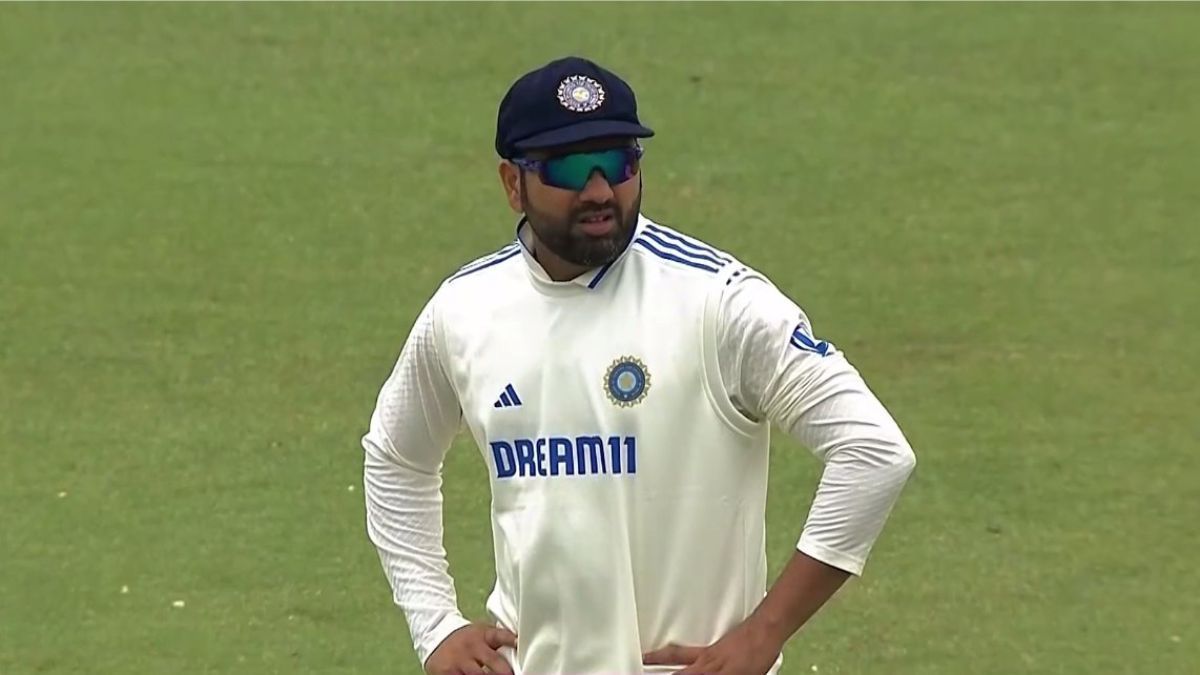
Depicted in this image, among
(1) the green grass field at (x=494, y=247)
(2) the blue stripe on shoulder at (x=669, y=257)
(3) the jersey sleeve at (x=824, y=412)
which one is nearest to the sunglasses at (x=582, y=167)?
(2) the blue stripe on shoulder at (x=669, y=257)

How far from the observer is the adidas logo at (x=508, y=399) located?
335cm

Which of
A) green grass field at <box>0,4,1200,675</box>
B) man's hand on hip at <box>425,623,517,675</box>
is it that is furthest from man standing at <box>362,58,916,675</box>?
green grass field at <box>0,4,1200,675</box>

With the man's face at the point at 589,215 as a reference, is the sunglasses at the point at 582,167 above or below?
above

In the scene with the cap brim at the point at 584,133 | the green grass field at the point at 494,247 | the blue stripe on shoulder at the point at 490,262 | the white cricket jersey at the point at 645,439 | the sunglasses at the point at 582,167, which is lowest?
the green grass field at the point at 494,247

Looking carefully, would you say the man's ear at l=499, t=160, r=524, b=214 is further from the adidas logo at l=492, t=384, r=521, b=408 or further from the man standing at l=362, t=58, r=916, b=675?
the adidas logo at l=492, t=384, r=521, b=408

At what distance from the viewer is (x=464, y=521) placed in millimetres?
6883

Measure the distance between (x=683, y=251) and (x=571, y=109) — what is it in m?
0.28

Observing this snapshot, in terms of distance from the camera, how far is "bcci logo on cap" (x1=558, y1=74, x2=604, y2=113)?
3301 mm

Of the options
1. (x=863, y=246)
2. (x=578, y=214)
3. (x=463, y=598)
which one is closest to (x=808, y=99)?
(x=863, y=246)

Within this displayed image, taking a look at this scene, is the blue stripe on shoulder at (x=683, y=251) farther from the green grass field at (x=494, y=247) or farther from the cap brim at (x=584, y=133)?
the green grass field at (x=494, y=247)

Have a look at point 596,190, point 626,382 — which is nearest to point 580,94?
point 596,190

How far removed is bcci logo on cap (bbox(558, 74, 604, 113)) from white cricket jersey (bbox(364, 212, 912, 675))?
236 mm

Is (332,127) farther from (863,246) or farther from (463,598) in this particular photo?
(463,598)

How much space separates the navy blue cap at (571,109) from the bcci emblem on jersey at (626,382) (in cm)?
35
